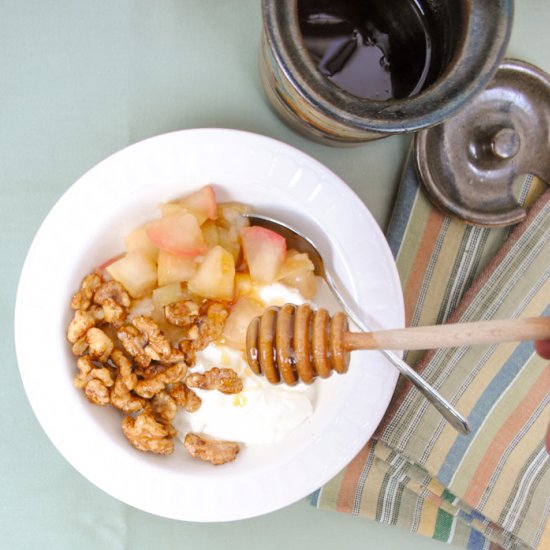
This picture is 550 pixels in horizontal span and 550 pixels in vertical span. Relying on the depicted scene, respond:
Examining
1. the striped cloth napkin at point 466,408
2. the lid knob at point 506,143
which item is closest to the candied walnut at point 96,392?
the striped cloth napkin at point 466,408

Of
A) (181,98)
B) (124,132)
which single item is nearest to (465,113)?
(181,98)

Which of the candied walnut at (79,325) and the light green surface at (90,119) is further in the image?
the light green surface at (90,119)

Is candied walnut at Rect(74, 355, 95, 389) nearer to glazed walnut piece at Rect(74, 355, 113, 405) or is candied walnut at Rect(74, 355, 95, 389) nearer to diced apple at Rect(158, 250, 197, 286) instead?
glazed walnut piece at Rect(74, 355, 113, 405)

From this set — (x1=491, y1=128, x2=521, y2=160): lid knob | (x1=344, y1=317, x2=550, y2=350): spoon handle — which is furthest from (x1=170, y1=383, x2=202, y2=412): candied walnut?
(x1=491, y1=128, x2=521, y2=160): lid knob

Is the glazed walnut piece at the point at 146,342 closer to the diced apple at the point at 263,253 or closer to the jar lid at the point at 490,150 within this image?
the diced apple at the point at 263,253

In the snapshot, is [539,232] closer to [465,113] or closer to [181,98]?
[465,113]

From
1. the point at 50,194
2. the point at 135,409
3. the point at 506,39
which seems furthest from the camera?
the point at 50,194

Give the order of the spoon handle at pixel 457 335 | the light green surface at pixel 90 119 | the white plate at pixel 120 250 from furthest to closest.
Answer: the light green surface at pixel 90 119 < the white plate at pixel 120 250 < the spoon handle at pixel 457 335
